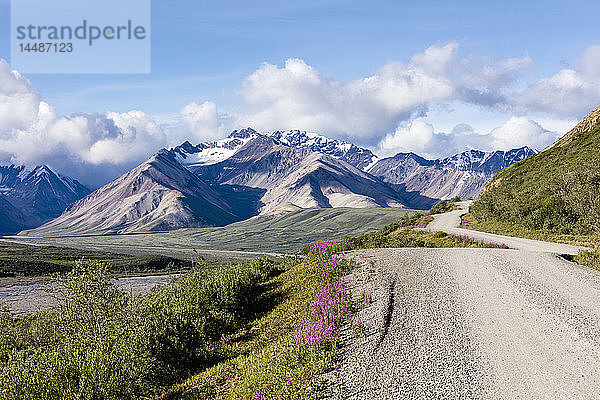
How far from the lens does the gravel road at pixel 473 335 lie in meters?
9.27

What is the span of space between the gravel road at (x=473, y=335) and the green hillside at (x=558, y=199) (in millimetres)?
20480

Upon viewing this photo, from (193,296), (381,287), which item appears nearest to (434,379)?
(381,287)

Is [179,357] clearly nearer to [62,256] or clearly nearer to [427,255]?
[427,255]

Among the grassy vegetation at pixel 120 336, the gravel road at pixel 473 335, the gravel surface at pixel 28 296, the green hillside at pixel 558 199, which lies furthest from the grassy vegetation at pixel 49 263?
the gravel road at pixel 473 335

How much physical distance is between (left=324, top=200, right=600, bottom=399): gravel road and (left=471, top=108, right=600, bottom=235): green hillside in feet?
67.2

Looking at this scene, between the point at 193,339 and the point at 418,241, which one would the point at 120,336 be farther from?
the point at 418,241

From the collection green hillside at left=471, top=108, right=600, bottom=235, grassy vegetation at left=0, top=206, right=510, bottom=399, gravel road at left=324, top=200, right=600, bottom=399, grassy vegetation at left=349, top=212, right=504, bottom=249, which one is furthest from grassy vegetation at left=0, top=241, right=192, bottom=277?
gravel road at left=324, top=200, right=600, bottom=399

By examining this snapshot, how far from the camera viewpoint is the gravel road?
9.27 metres

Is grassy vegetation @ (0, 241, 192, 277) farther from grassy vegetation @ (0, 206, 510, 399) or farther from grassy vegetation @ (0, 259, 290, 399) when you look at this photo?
grassy vegetation @ (0, 206, 510, 399)

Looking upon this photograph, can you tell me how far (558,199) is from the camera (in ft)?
131

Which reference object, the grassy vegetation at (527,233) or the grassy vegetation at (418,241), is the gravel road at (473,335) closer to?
the grassy vegetation at (418,241)

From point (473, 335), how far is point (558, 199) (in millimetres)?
36242

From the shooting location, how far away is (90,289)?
2283 centimetres

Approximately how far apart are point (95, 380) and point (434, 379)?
10077 mm
